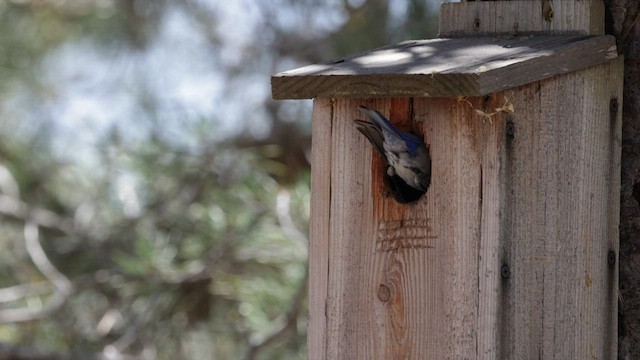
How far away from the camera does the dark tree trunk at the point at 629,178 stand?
2068 mm

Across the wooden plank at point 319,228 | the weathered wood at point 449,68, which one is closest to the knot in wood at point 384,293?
the wooden plank at point 319,228

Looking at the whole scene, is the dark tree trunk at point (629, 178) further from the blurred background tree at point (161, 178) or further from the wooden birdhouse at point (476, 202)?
the blurred background tree at point (161, 178)

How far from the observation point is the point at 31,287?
5016 mm

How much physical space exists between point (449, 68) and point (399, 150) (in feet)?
0.57

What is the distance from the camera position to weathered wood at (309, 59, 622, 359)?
5.72 ft

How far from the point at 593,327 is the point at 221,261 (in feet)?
8.40

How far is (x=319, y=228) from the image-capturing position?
193cm

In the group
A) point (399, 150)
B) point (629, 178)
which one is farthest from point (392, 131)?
point (629, 178)

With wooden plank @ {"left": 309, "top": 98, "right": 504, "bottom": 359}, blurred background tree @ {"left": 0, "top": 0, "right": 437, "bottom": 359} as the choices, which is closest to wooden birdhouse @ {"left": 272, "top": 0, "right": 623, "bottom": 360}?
wooden plank @ {"left": 309, "top": 98, "right": 504, "bottom": 359}

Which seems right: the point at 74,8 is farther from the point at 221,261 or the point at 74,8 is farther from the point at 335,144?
the point at 335,144

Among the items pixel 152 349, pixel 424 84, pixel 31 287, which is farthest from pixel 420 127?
pixel 31 287

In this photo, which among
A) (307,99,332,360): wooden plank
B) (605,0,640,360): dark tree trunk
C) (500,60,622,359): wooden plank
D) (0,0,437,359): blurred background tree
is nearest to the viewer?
(500,60,622,359): wooden plank

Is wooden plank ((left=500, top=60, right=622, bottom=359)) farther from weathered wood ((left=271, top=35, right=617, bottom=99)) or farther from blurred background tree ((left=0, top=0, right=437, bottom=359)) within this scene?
blurred background tree ((left=0, top=0, right=437, bottom=359))

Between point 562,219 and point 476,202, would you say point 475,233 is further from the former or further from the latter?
point 562,219
